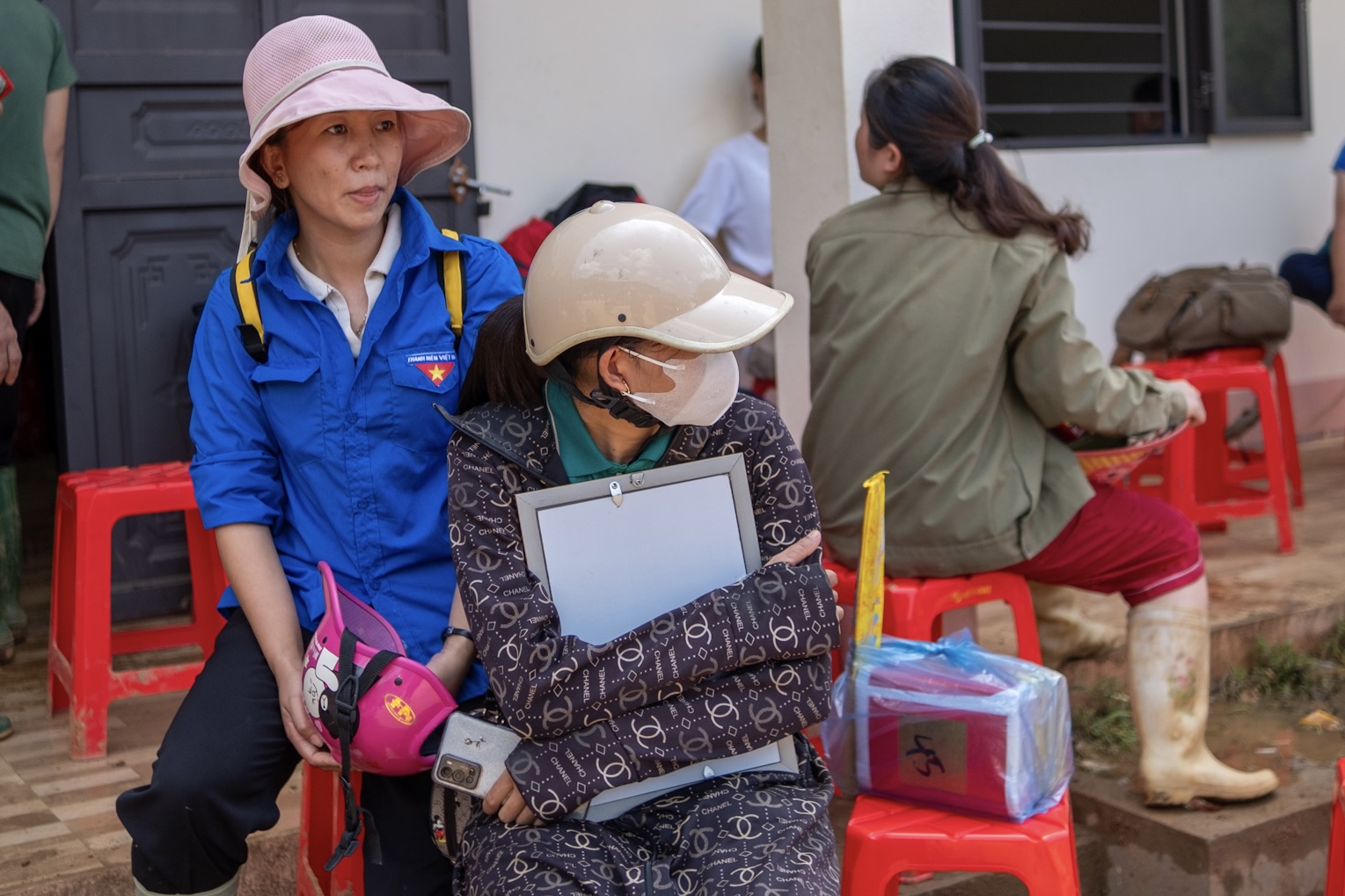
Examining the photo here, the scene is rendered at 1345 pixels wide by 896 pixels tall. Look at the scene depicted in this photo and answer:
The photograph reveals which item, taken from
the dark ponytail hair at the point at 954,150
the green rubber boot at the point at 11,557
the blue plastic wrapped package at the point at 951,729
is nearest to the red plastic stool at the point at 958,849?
the blue plastic wrapped package at the point at 951,729

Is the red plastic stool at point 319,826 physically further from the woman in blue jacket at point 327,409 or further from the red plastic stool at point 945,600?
the red plastic stool at point 945,600

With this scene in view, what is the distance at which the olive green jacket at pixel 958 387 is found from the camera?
2.96m

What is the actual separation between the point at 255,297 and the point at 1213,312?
390 cm

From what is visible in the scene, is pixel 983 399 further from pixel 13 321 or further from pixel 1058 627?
pixel 13 321

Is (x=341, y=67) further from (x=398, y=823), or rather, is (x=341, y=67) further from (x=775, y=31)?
(x=775, y=31)

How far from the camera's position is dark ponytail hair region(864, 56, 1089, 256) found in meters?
2.99

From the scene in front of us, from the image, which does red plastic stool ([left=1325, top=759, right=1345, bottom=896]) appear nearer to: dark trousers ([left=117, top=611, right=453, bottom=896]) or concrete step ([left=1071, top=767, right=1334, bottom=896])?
concrete step ([left=1071, top=767, right=1334, bottom=896])

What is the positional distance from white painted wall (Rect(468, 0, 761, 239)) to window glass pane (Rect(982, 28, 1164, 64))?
10.2ft

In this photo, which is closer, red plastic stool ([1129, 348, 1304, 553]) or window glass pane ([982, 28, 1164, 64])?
red plastic stool ([1129, 348, 1304, 553])

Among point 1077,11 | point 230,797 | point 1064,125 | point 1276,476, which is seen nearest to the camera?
point 230,797

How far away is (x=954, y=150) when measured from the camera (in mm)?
3004

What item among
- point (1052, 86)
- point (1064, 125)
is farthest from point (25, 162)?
point (1052, 86)

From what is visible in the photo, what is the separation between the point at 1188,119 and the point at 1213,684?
10.7 feet

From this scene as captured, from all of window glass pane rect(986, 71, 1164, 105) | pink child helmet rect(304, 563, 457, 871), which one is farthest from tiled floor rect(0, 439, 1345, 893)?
window glass pane rect(986, 71, 1164, 105)
